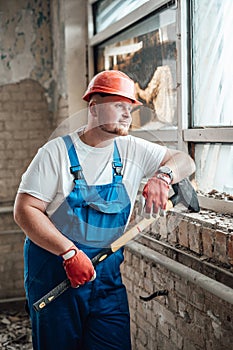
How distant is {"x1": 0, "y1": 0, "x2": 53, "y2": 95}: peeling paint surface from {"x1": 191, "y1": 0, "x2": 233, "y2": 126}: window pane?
2.46m

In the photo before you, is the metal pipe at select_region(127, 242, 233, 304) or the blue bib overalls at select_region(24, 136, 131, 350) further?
the blue bib overalls at select_region(24, 136, 131, 350)

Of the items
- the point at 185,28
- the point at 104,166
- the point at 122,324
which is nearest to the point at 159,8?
the point at 185,28

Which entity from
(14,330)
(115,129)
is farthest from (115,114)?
(14,330)

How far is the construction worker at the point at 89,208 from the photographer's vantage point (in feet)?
8.23

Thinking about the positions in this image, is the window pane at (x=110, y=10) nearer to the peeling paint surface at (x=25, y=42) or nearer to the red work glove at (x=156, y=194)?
the peeling paint surface at (x=25, y=42)

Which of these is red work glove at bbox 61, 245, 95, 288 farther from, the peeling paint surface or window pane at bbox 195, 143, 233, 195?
the peeling paint surface

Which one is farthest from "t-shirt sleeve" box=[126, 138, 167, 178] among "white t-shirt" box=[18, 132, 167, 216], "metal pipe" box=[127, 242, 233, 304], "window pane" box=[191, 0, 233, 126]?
"metal pipe" box=[127, 242, 233, 304]

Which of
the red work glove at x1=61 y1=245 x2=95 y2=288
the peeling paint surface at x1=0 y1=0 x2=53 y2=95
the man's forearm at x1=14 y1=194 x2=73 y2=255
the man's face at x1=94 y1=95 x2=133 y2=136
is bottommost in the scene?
the red work glove at x1=61 y1=245 x2=95 y2=288

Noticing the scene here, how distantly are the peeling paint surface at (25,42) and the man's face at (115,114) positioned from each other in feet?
8.85

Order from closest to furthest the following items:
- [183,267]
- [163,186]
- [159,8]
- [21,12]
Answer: [163,186] → [183,267] → [159,8] → [21,12]

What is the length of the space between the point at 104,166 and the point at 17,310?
2951 mm

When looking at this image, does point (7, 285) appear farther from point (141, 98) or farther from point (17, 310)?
point (141, 98)

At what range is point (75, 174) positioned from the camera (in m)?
2.53

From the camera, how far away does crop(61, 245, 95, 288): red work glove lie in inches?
96.1
